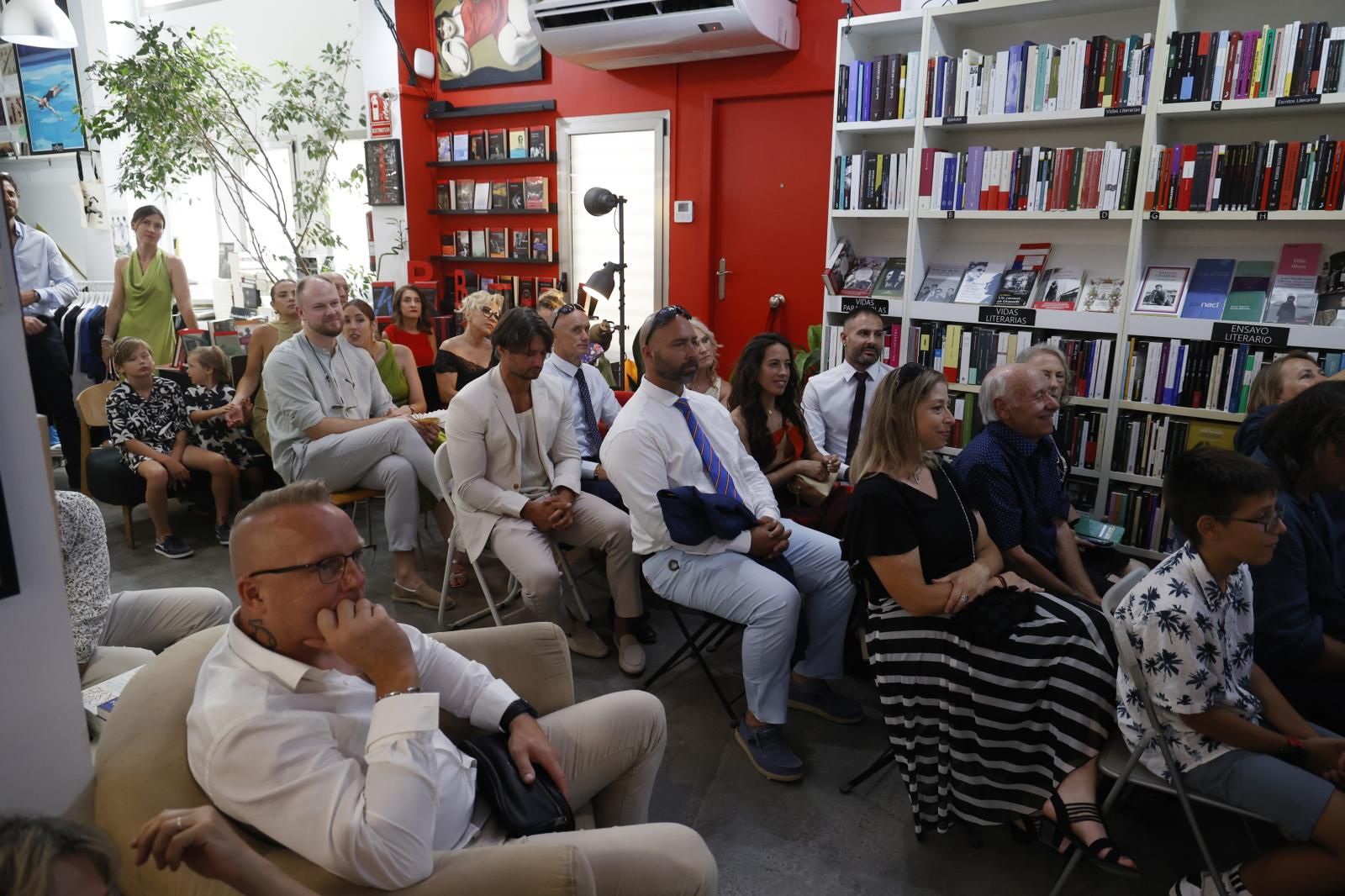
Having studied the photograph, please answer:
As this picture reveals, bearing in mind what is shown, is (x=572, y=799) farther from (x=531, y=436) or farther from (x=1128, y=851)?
(x=531, y=436)

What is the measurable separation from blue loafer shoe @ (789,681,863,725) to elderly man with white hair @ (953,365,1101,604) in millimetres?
731

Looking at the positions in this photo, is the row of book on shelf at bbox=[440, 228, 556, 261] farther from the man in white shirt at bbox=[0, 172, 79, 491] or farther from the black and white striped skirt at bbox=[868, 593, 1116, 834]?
the black and white striped skirt at bbox=[868, 593, 1116, 834]

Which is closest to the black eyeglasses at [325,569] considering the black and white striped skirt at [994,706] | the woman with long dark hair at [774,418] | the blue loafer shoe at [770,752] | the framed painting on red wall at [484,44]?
the black and white striped skirt at [994,706]

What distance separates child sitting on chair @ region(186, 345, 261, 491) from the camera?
464cm

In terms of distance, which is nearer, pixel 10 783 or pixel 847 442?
pixel 10 783

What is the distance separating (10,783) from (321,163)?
7.91 metres

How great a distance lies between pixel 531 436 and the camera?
3.41 m

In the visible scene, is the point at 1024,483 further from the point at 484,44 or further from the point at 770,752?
the point at 484,44

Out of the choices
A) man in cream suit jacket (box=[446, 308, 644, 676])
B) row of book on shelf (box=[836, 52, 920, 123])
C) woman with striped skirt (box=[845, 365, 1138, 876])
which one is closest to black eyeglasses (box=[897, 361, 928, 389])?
woman with striped skirt (box=[845, 365, 1138, 876])

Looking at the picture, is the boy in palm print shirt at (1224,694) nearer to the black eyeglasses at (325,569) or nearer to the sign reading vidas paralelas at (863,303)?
the black eyeglasses at (325,569)

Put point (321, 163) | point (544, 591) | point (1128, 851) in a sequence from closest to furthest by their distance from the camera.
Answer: point (1128, 851), point (544, 591), point (321, 163)

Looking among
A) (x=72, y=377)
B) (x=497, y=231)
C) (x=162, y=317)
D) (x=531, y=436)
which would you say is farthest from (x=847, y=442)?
(x=72, y=377)

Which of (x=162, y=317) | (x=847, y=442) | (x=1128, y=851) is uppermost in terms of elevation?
(x=162, y=317)

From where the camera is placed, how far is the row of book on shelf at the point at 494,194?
6773 millimetres
